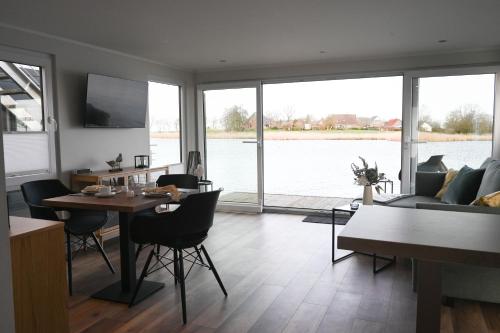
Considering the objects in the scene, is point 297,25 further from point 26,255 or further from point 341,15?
point 26,255

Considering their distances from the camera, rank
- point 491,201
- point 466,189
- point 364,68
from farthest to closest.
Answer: point 364,68 → point 466,189 → point 491,201

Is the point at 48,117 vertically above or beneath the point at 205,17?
beneath

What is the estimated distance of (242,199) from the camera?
675 cm

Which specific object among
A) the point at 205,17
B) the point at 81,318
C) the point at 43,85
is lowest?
the point at 81,318

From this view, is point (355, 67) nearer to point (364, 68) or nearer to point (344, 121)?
point (364, 68)

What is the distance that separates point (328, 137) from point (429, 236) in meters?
8.86

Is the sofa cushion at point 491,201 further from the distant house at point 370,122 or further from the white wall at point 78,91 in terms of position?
the distant house at point 370,122

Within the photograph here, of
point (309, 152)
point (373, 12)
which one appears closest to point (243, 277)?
point (373, 12)

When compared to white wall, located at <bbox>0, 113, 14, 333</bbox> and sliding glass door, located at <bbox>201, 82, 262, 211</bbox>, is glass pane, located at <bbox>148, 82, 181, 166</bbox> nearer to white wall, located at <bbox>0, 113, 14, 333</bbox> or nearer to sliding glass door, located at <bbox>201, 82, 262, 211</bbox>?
sliding glass door, located at <bbox>201, 82, 262, 211</bbox>

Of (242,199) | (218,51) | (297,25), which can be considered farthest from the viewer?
(242,199)

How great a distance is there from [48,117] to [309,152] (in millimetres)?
6815

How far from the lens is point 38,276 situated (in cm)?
206

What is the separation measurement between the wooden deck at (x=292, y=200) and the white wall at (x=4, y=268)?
197 inches

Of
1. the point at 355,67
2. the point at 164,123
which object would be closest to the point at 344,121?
the point at 355,67
